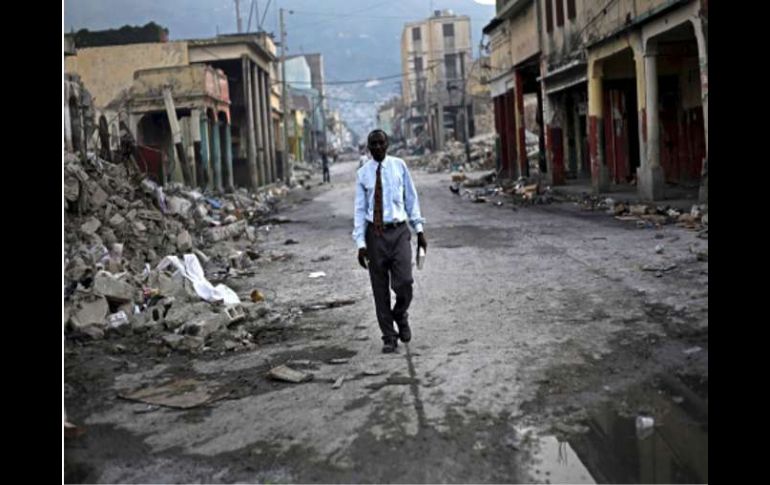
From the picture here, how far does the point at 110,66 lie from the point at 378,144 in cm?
2909

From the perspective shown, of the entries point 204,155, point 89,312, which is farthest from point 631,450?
point 204,155

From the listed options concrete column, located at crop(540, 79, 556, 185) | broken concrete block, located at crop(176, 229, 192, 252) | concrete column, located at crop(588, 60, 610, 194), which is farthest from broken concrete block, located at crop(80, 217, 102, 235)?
concrete column, located at crop(540, 79, 556, 185)

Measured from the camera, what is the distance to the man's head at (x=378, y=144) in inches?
252

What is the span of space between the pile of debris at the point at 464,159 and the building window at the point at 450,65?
1124 inches

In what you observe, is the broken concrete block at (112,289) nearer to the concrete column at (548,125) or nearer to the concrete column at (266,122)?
the concrete column at (548,125)

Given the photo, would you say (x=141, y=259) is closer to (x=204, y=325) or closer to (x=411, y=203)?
(x=204, y=325)

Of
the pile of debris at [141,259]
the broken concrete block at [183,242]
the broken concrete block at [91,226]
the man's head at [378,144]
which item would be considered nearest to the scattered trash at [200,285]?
the pile of debris at [141,259]

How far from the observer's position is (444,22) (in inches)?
3625

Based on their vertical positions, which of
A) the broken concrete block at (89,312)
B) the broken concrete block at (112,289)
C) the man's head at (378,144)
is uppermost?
the man's head at (378,144)

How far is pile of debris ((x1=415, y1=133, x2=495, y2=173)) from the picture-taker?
48.2 meters
